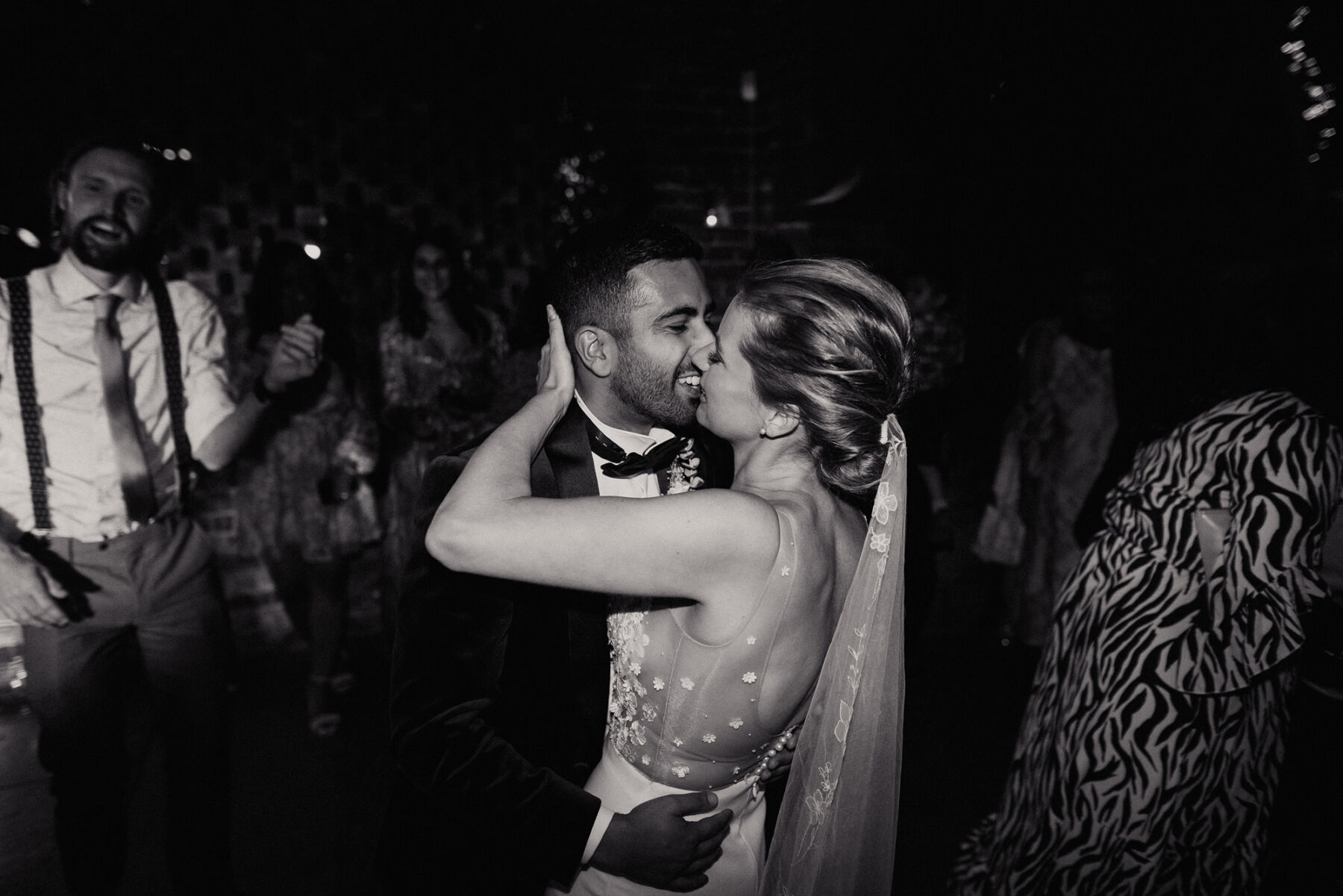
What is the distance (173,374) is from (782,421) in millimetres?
1687

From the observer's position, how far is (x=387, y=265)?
13.8ft

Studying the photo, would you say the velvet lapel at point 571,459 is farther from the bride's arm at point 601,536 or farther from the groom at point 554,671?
the bride's arm at point 601,536

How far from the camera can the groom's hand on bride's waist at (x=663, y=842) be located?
4.48ft

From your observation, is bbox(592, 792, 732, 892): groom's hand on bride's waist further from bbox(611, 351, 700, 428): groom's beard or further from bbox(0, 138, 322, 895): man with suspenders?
bbox(0, 138, 322, 895): man with suspenders

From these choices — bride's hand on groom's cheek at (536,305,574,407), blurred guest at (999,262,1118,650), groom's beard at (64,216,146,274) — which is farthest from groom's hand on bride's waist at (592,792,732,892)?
blurred guest at (999,262,1118,650)

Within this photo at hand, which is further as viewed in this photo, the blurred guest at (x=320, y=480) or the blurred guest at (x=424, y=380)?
the blurred guest at (x=424, y=380)

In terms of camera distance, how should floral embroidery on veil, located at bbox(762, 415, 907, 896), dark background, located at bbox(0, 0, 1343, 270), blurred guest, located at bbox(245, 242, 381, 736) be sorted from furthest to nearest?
dark background, located at bbox(0, 0, 1343, 270) < blurred guest, located at bbox(245, 242, 381, 736) < floral embroidery on veil, located at bbox(762, 415, 907, 896)

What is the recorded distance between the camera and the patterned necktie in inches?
82.1

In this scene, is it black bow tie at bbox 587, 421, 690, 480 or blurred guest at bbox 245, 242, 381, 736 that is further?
blurred guest at bbox 245, 242, 381, 736

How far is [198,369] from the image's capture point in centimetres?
228

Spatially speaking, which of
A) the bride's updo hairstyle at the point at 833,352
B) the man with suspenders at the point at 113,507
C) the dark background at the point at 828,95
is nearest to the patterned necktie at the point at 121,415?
the man with suspenders at the point at 113,507

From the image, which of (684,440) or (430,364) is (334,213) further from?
(684,440)

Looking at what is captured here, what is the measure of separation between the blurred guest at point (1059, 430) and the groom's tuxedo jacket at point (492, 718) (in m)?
2.71

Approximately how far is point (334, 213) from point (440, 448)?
4.53 ft
